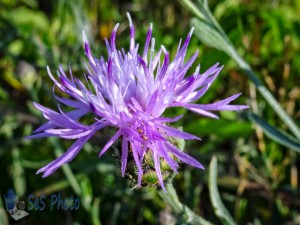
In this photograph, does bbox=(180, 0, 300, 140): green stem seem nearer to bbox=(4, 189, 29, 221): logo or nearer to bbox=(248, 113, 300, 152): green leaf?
bbox=(248, 113, 300, 152): green leaf

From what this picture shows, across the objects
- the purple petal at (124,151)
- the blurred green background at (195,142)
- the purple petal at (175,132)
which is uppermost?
the purple petal at (124,151)

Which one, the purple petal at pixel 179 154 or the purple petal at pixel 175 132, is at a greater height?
the purple petal at pixel 175 132

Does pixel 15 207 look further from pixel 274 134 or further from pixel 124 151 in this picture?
pixel 274 134

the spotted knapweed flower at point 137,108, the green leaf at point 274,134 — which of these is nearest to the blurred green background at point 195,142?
the green leaf at point 274,134

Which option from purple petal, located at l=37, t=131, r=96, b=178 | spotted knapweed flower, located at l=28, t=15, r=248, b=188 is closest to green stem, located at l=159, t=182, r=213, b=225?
spotted knapweed flower, located at l=28, t=15, r=248, b=188

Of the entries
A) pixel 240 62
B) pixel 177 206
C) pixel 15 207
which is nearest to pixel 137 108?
pixel 177 206

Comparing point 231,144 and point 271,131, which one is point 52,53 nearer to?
point 231,144

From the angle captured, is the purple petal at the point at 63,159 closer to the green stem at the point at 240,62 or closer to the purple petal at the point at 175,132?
the purple petal at the point at 175,132

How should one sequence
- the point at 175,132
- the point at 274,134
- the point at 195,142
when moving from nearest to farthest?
1. the point at 175,132
2. the point at 274,134
3. the point at 195,142
